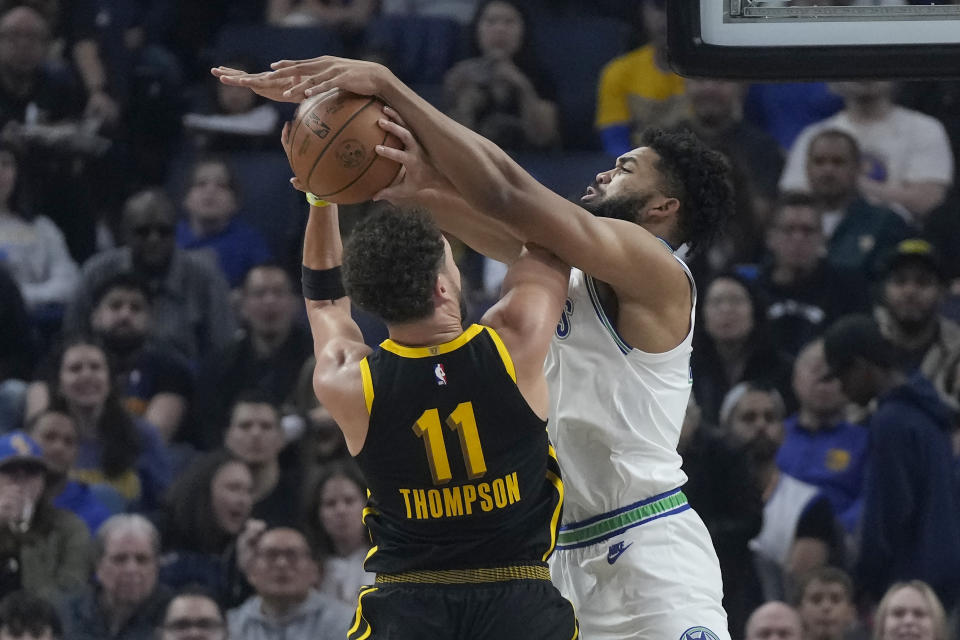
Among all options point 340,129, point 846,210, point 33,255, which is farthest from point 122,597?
point 846,210

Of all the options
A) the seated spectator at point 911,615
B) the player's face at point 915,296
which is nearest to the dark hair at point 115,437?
the seated spectator at point 911,615

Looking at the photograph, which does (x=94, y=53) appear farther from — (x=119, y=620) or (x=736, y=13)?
(x=736, y=13)

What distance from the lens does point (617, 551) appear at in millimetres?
4301

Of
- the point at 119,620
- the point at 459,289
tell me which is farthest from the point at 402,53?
the point at 459,289

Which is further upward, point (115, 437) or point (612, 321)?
point (612, 321)

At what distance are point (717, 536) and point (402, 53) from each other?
12.2 feet

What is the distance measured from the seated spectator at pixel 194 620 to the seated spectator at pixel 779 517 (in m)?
2.38

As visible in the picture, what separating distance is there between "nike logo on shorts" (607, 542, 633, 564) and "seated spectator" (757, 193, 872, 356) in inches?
147

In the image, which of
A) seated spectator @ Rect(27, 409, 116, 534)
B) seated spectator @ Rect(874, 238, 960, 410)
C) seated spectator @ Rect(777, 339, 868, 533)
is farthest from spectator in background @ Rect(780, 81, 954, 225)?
seated spectator @ Rect(27, 409, 116, 534)

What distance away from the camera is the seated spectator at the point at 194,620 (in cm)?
678

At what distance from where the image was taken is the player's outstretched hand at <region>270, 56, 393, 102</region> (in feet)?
13.3

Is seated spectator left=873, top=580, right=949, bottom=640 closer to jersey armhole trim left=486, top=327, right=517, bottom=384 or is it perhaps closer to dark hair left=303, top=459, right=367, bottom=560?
dark hair left=303, top=459, right=367, bottom=560

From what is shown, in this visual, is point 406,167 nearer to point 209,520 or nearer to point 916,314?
point 209,520

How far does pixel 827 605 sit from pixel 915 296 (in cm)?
165
